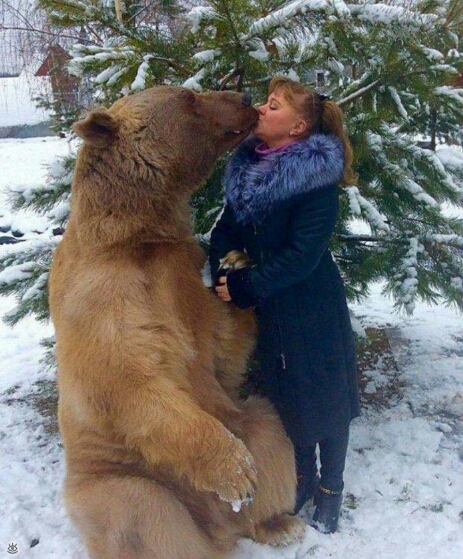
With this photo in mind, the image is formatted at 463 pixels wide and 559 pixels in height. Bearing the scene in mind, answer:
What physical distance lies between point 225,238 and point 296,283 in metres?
0.50

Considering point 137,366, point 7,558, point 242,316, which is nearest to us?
point 137,366

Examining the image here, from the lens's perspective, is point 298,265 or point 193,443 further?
point 298,265

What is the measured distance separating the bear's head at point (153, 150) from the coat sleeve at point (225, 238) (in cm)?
27

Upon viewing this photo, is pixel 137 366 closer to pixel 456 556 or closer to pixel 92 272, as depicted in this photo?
pixel 92 272

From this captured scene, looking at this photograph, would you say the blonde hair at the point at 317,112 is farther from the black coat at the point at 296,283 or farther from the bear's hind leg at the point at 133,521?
the bear's hind leg at the point at 133,521

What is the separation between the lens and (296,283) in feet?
10.4

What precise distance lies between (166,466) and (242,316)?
2.96 ft

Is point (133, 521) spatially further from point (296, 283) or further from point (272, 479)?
point (296, 283)

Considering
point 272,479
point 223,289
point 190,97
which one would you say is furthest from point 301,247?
point 272,479

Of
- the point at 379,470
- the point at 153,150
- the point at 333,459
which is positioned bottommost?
the point at 379,470

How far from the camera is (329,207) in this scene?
301 centimetres

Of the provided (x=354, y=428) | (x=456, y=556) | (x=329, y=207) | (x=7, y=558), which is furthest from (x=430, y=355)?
(x=7, y=558)

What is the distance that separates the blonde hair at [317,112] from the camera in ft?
10.3

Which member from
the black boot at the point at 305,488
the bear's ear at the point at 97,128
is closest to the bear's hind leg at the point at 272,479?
the black boot at the point at 305,488
